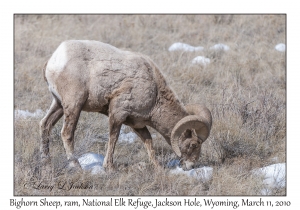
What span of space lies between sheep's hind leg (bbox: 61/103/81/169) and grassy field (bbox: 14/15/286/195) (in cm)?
15

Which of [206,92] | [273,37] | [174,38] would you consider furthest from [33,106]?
[273,37]

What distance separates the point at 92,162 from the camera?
8.12m

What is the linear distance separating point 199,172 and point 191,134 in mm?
Answer: 789

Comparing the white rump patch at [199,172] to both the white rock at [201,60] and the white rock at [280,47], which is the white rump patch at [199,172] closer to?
the white rock at [201,60]

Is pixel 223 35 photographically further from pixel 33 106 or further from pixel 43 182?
pixel 43 182

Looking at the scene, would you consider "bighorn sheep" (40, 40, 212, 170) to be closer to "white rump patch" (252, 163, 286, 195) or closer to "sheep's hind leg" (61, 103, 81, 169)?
"sheep's hind leg" (61, 103, 81, 169)

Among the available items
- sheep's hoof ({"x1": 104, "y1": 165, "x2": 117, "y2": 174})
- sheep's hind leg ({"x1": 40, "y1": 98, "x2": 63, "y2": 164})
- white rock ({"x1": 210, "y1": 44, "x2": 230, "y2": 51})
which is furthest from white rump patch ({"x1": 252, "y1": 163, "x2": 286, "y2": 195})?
white rock ({"x1": 210, "y1": 44, "x2": 230, "y2": 51})

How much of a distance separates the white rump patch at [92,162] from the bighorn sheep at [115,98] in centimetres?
18

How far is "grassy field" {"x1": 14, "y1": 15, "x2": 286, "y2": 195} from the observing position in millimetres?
7261

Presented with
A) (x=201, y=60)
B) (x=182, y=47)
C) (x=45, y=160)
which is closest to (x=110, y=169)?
(x=45, y=160)

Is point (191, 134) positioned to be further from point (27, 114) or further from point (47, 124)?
point (27, 114)

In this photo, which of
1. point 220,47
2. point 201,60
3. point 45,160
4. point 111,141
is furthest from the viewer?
point 220,47

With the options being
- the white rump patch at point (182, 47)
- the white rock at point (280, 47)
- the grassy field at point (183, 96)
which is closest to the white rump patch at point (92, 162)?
the grassy field at point (183, 96)

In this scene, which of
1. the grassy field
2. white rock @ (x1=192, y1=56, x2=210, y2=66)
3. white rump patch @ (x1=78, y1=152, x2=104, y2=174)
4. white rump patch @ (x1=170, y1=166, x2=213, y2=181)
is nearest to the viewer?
the grassy field
